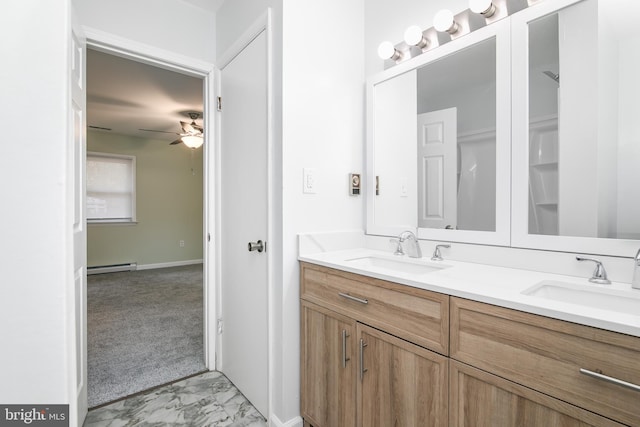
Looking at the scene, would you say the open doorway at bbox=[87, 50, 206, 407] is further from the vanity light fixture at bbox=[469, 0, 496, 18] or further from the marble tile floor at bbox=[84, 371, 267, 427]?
the vanity light fixture at bbox=[469, 0, 496, 18]

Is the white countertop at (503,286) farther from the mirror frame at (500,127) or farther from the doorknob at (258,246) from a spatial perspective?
the doorknob at (258,246)

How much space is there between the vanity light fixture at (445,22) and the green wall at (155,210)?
565cm

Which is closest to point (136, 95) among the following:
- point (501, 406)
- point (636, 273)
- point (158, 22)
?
point (158, 22)

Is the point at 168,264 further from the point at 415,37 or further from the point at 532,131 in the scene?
the point at 532,131

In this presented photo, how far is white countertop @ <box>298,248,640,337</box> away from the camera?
700mm

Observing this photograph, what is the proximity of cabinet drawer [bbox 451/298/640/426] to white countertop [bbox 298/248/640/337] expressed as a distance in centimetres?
2

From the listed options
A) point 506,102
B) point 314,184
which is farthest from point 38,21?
point 506,102

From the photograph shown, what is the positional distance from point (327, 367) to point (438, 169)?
108 centimetres

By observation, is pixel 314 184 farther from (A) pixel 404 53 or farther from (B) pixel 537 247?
(B) pixel 537 247

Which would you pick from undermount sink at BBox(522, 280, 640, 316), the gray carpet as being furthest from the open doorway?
undermount sink at BBox(522, 280, 640, 316)

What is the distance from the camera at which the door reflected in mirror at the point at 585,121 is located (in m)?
1.03

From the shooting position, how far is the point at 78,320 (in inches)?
59.6

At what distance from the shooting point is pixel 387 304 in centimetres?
114

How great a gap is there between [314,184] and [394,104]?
2.08 feet
